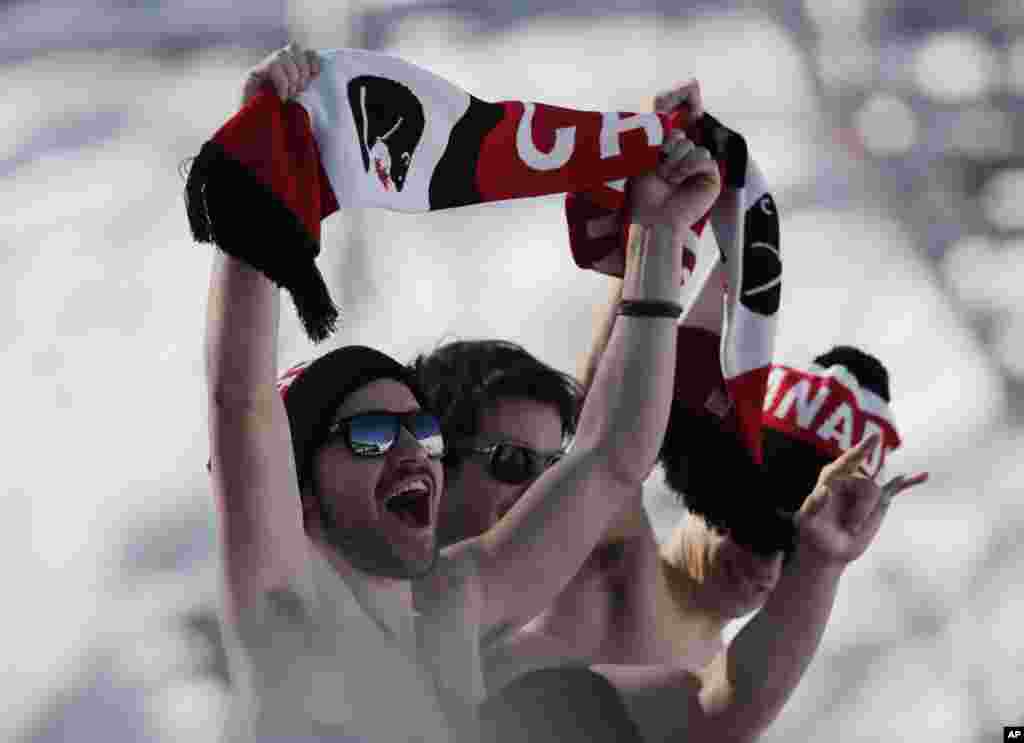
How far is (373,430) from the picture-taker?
1.56m

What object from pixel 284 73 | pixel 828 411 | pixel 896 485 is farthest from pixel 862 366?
pixel 284 73

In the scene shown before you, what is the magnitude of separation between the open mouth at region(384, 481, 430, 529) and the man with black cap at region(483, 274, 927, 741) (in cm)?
34

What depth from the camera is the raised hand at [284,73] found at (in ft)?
4.59

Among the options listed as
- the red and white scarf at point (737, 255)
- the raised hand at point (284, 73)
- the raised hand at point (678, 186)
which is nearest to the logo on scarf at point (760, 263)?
the red and white scarf at point (737, 255)

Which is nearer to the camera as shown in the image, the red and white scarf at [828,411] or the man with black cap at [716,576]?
the man with black cap at [716,576]

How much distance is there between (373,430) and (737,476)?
65 centimetres

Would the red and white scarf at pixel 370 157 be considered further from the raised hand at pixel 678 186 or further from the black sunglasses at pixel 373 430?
the black sunglasses at pixel 373 430

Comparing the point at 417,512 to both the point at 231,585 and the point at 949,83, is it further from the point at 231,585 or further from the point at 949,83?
the point at 949,83

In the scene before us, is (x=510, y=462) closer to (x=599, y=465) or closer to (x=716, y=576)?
(x=599, y=465)

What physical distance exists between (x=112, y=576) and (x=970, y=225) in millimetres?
2533

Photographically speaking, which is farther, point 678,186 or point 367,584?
point 678,186

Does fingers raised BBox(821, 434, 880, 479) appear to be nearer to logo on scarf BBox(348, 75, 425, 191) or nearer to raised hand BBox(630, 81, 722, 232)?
raised hand BBox(630, 81, 722, 232)

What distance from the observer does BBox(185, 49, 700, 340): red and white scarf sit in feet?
4.31

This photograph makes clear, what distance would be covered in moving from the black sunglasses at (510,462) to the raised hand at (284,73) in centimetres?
64
